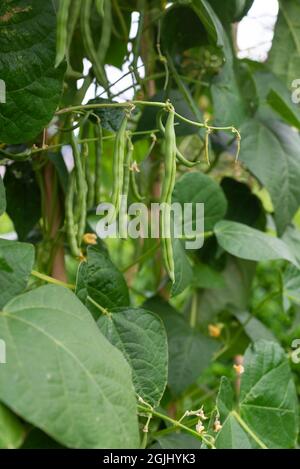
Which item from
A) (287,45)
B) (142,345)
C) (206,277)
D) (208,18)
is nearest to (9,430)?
(142,345)

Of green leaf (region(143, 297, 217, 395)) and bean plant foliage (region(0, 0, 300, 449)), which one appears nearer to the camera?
bean plant foliage (region(0, 0, 300, 449))

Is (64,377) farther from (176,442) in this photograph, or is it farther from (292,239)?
(292,239)

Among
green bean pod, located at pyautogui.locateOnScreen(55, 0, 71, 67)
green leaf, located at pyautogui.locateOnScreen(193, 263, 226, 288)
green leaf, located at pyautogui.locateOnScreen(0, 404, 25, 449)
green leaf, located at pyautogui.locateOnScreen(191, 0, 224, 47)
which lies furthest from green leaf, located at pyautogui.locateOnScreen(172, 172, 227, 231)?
green leaf, located at pyautogui.locateOnScreen(0, 404, 25, 449)

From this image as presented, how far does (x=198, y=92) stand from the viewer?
3.47 ft

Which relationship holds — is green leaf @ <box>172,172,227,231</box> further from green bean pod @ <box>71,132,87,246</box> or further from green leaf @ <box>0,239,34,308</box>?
green leaf @ <box>0,239,34,308</box>

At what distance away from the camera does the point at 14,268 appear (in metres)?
0.62

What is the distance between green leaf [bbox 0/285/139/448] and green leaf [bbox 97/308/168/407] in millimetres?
133

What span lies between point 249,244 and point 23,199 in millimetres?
299

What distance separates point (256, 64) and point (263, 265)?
1919 millimetres

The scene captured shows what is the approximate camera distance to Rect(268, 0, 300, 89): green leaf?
0.97 m

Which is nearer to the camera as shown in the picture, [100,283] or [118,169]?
[118,169]

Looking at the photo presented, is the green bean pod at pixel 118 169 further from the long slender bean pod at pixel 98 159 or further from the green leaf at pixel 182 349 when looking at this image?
the green leaf at pixel 182 349

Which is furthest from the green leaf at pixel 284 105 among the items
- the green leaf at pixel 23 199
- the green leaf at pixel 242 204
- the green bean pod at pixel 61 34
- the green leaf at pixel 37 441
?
the green leaf at pixel 37 441
